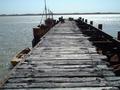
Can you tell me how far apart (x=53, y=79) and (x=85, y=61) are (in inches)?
76.3

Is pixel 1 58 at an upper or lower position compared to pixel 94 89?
lower

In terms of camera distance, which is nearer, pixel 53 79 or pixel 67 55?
pixel 53 79

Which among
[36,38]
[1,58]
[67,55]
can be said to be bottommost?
[1,58]

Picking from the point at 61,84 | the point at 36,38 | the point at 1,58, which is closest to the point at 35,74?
the point at 61,84

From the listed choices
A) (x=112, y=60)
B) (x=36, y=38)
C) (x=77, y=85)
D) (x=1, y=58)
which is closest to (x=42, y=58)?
(x=112, y=60)

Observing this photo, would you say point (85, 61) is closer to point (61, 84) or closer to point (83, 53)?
point (83, 53)

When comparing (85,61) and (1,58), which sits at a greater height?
(85,61)

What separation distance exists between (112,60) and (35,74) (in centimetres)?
345

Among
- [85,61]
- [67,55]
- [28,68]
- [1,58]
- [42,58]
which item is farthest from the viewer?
[1,58]

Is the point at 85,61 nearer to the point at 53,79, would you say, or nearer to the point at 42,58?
the point at 42,58

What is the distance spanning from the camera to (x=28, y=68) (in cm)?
677

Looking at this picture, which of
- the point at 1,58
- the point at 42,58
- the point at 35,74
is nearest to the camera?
the point at 35,74

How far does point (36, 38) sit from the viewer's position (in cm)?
2570

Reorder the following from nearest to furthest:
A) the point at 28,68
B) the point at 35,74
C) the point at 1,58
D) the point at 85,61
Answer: the point at 35,74 < the point at 28,68 < the point at 85,61 < the point at 1,58
